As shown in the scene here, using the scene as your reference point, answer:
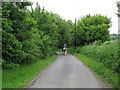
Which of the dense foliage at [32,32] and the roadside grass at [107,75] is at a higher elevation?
the dense foliage at [32,32]

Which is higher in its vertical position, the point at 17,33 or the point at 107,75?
the point at 17,33

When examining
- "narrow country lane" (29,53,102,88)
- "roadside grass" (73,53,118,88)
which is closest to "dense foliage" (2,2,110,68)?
"narrow country lane" (29,53,102,88)

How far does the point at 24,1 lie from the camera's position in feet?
34.5

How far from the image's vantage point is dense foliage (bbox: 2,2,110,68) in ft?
30.8

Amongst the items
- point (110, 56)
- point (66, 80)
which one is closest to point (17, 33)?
point (66, 80)

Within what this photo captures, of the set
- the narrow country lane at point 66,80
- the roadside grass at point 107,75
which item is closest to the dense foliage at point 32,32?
the narrow country lane at point 66,80

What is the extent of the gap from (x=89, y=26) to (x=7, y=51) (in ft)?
112

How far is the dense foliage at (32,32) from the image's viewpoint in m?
9.38

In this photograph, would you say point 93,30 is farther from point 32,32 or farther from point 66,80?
point 66,80

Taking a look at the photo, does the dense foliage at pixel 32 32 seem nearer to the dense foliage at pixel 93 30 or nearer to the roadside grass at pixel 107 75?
the dense foliage at pixel 93 30

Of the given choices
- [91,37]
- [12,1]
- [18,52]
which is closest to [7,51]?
[18,52]

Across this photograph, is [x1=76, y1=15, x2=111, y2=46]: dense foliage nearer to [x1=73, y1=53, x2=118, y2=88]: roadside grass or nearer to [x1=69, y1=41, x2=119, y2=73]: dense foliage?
[x1=69, y1=41, x2=119, y2=73]: dense foliage

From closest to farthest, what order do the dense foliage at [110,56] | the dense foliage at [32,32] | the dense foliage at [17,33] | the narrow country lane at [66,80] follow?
the narrow country lane at [66,80], the dense foliage at [17,33], the dense foliage at [32,32], the dense foliage at [110,56]

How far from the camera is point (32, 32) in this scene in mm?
12133
